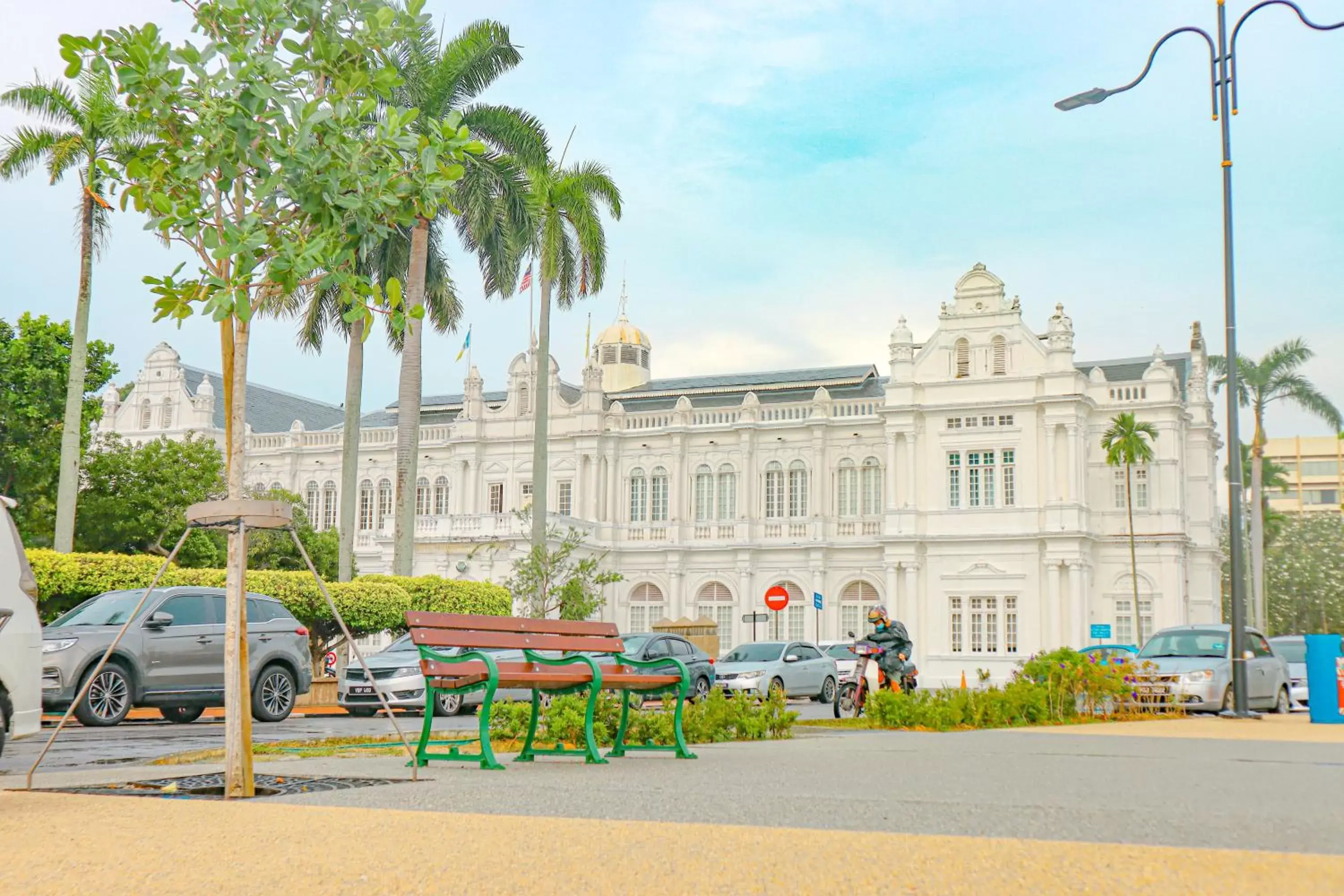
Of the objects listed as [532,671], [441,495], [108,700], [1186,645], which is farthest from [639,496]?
[532,671]

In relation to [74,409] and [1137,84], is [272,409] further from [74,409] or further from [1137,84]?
[1137,84]

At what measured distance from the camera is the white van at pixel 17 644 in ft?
31.0

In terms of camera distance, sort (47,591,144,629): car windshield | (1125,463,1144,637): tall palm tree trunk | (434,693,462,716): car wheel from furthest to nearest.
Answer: (1125,463,1144,637): tall palm tree trunk < (434,693,462,716): car wheel < (47,591,144,629): car windshield

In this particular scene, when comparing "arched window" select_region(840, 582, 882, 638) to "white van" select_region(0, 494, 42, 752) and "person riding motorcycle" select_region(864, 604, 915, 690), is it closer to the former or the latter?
"person riding motorcycle" select_region(864, 604, 915, 690)

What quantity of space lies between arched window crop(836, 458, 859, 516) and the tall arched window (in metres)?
5.71

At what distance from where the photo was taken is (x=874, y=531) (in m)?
53.9

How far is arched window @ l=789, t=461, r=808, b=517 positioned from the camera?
55.3 metres

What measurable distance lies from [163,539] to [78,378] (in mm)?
11026

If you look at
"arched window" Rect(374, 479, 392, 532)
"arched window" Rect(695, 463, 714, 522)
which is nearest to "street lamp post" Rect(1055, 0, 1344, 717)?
"arched window" Rect(695, 463, 714, 522)

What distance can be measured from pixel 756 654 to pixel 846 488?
26.3m

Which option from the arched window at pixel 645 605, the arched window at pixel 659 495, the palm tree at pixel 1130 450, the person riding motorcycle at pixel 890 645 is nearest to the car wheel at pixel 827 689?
the person riding motorcycle at pixel 890 645

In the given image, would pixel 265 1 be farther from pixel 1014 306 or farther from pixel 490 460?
pixel 490 460

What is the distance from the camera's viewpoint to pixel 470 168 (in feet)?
109

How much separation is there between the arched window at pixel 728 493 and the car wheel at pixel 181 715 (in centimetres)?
3702
